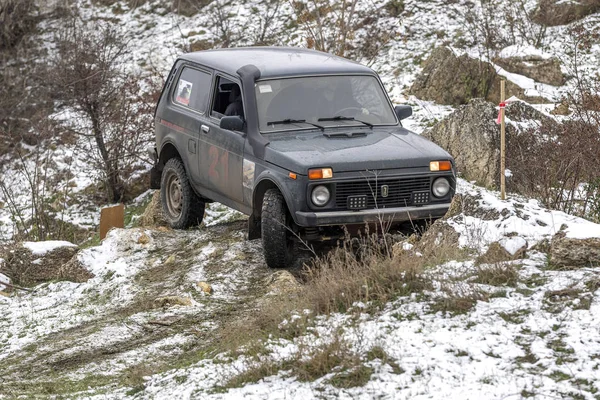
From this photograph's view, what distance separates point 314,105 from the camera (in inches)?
367

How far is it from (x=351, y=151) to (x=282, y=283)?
1.30 metres

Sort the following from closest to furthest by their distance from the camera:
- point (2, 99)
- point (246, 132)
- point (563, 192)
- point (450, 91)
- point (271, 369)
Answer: point (271, 369), point (246, 132), point (563, 192), point (450, 91), point (2, 99)

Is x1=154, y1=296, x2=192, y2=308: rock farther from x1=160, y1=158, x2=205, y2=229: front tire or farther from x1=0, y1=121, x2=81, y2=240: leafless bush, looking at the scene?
x1=0, y1=121, x2=81, y2=240: leafless bush

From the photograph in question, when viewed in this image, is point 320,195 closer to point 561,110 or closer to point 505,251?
point 505,251

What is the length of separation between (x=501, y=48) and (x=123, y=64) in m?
8.88

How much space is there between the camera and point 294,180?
8.30 m

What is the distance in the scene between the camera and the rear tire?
8555 millimetres

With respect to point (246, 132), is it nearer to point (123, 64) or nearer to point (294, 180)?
point (294, 180)

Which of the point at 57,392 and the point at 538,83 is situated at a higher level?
the point at 538,83

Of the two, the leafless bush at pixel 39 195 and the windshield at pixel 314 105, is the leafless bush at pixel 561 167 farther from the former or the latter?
the leafless bush at pixel 39 195

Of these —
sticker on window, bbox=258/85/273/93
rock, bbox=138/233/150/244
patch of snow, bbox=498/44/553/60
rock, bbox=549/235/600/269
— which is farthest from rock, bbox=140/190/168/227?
patch of snow, bbox=498/44/553/60

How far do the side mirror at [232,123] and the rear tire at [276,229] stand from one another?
→ 809 millimetres

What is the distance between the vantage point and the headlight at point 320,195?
822cm

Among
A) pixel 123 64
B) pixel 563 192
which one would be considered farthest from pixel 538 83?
pixel 123 64
